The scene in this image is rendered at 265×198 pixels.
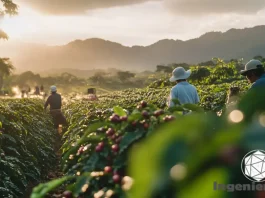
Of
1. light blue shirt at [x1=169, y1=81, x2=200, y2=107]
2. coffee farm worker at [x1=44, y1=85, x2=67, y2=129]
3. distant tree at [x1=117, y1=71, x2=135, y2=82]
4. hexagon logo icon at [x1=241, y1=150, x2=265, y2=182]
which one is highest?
hexagon logo icon at [x1=241, y1=150, x2=265, y2=182]

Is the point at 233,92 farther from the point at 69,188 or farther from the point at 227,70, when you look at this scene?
the point at 227,70

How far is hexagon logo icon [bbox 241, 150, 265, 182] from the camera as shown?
992mm

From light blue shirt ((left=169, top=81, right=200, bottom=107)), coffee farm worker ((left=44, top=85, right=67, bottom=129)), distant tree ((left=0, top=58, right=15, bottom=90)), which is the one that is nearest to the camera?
light blue shirt ((left=169, top=81, right=200, bottom=107))

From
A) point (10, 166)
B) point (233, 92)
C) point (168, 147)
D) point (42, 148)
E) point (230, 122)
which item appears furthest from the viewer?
point (42, 148)

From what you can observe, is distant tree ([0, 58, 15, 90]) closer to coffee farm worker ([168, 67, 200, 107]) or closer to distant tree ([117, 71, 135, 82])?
coffee farm worker ([168, 67, 200, 107])

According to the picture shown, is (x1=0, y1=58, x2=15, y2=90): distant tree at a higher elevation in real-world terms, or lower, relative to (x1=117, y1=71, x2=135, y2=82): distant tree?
higher

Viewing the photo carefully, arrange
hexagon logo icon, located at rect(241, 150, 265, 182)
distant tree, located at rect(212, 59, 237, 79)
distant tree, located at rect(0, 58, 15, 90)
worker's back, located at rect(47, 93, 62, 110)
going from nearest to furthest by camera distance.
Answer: hexagon logo icon, located at rect(241, 150, 265, 182) < worker's back, located at rect(47, 93, 62, 110) < distant tree, located at rect(212, 59, 237, 79) < distant tree, located at rect(0, 58, 15, 90)

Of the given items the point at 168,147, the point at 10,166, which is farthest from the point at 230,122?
the point at 10,166

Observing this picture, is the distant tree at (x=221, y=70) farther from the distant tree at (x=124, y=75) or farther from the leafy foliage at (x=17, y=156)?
the distant tree at (x=124, y=75)

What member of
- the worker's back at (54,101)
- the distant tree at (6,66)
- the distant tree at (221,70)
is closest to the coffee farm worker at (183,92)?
the worker's back at (54,101)

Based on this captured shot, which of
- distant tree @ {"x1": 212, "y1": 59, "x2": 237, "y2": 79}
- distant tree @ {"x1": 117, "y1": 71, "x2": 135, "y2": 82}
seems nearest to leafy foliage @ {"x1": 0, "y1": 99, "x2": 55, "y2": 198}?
distant tree @ {"x1": 212, "y1": 59, "x2": 237, "y2": 79}

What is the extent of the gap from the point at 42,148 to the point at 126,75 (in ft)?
375

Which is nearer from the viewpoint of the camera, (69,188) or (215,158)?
(215,158)

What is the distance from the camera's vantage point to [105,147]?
102 inches
